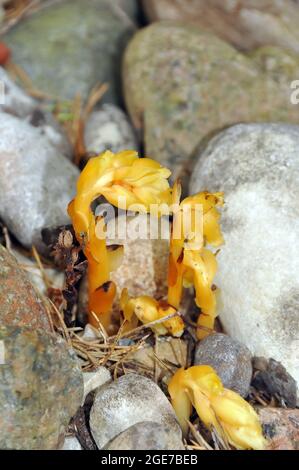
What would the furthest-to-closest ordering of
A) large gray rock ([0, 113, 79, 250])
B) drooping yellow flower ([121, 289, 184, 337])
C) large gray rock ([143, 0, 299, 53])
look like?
1. large gray rock ([143, 0, 299, 53])
2. large gray rock ([0, 113, 79, 250])
3. drooping yellow flower ([121, 289, 184, 337])

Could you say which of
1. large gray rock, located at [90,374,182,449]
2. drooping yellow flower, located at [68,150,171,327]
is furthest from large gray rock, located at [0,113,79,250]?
large gray rock, located at [90,374,182,449]

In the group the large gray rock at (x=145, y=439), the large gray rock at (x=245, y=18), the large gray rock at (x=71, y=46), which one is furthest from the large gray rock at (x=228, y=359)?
the large gray rock at (x=245, y=18)

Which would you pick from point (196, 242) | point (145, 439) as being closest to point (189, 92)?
point (196, 242)

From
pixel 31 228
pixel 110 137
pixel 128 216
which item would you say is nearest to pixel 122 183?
pixel 128 216

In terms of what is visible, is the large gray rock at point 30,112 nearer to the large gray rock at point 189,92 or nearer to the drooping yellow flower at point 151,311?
the large gray rock at point 189,92

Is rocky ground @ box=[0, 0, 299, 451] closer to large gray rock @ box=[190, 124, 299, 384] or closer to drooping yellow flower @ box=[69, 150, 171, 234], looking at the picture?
large gray rock @ box=[190, 124, 299, 384]

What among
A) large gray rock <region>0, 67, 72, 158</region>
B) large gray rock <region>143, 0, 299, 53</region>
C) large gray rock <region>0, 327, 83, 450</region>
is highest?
large gray rock <region>143, 0, 299, 53</region>

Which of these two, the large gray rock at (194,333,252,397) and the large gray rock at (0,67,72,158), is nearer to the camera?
the large gray rock at (194,333,252,397)
